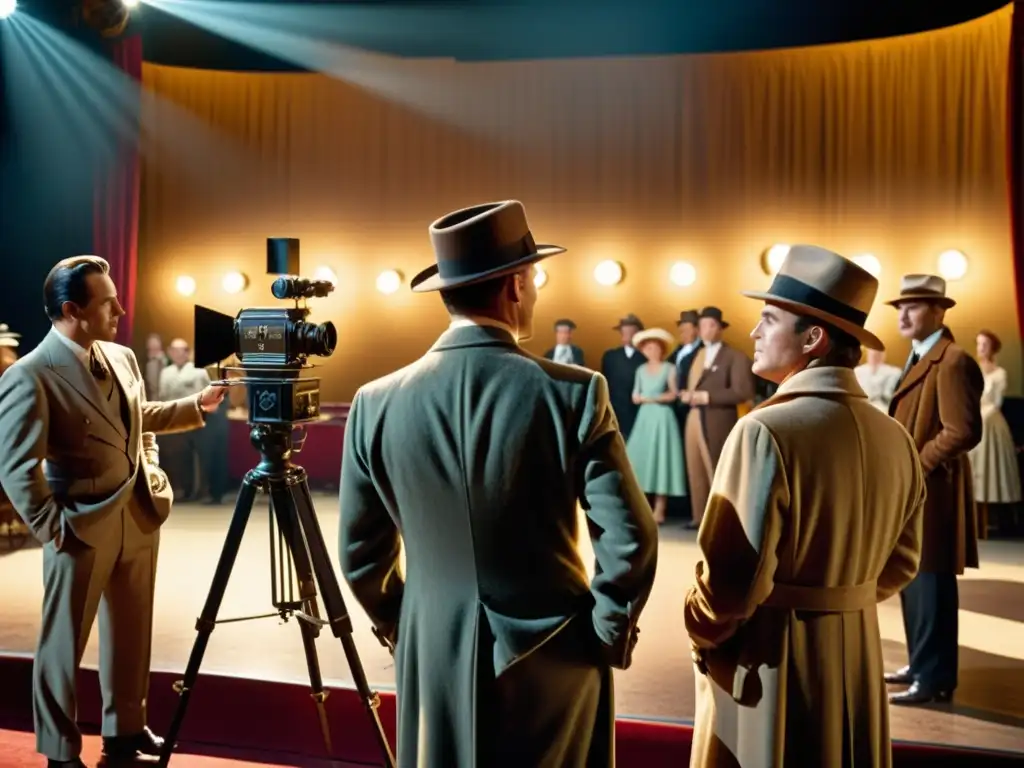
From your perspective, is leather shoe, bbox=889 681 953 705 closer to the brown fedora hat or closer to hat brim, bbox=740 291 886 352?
the brown fedora hat

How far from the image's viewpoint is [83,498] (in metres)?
2.62

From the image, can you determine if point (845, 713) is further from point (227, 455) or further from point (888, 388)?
point (227, 455)

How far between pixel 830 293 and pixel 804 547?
0.47m

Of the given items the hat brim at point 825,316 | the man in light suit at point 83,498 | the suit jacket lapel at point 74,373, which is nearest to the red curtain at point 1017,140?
the hat brim at point 825,316

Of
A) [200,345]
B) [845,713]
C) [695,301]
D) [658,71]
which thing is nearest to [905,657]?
[845,713]

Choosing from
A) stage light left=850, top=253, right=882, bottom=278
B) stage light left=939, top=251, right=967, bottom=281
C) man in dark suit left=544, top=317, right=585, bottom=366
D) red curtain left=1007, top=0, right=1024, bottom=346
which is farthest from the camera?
stage light left=850, top=253, right=882, bottom=278

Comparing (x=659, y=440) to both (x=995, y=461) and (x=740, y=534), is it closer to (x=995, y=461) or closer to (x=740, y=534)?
(x=995, y=461)

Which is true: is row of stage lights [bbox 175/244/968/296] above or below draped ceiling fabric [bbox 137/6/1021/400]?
below

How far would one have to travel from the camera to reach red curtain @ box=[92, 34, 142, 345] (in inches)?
245

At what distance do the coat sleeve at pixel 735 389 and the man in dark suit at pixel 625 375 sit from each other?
0.90 metres

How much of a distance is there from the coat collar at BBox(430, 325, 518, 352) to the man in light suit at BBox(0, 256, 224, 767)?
1.19 meters

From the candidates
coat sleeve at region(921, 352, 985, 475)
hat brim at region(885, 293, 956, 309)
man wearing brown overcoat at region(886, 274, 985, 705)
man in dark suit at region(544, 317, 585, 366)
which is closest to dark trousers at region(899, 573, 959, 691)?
man wearing brown overcoat at region(886, 274, 985, 705)

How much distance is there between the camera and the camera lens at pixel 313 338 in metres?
2.47

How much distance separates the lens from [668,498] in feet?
23.9
